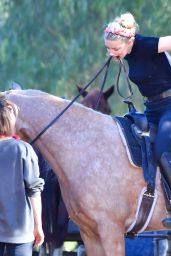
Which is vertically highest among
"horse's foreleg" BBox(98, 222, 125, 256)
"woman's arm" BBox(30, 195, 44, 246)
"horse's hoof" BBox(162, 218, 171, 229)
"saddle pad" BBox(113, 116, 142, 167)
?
"saddle pad" BBox(113, 116, 142, 167)

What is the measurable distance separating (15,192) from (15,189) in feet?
0.07

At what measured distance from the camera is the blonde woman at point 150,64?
7953 millimetres

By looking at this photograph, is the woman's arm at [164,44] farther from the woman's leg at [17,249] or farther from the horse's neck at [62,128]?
the woman's leg at [17,249]

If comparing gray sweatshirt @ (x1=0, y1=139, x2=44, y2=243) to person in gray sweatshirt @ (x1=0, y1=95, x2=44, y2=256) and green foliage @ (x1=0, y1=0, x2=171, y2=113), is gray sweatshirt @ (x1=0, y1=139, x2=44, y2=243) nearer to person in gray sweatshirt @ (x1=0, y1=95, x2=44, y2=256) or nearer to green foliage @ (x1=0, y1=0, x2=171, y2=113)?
person in gray sweatshirt @ (x1=0, y1=95, x2=44, y2=256)

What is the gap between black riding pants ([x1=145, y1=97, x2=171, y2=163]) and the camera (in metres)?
7.98

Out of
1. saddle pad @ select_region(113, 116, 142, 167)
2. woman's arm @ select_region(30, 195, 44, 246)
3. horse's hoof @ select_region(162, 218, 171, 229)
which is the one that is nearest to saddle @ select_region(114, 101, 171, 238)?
saddle pad @ select_region(113, 116, 142, 167)

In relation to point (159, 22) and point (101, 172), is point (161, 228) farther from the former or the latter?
point (159, 22)

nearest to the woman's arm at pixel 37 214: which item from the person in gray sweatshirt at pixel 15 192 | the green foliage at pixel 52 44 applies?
the person in gray sweatshirt at pixel 15 192

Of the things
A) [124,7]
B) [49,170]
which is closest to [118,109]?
[124,7]

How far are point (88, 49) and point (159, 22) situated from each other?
2497mm

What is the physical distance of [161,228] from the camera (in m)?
8.21

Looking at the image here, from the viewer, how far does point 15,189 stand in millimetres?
6695

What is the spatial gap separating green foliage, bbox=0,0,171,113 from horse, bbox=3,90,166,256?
9.70 m

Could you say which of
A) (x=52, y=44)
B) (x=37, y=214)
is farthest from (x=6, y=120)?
(x=52, y=44)
